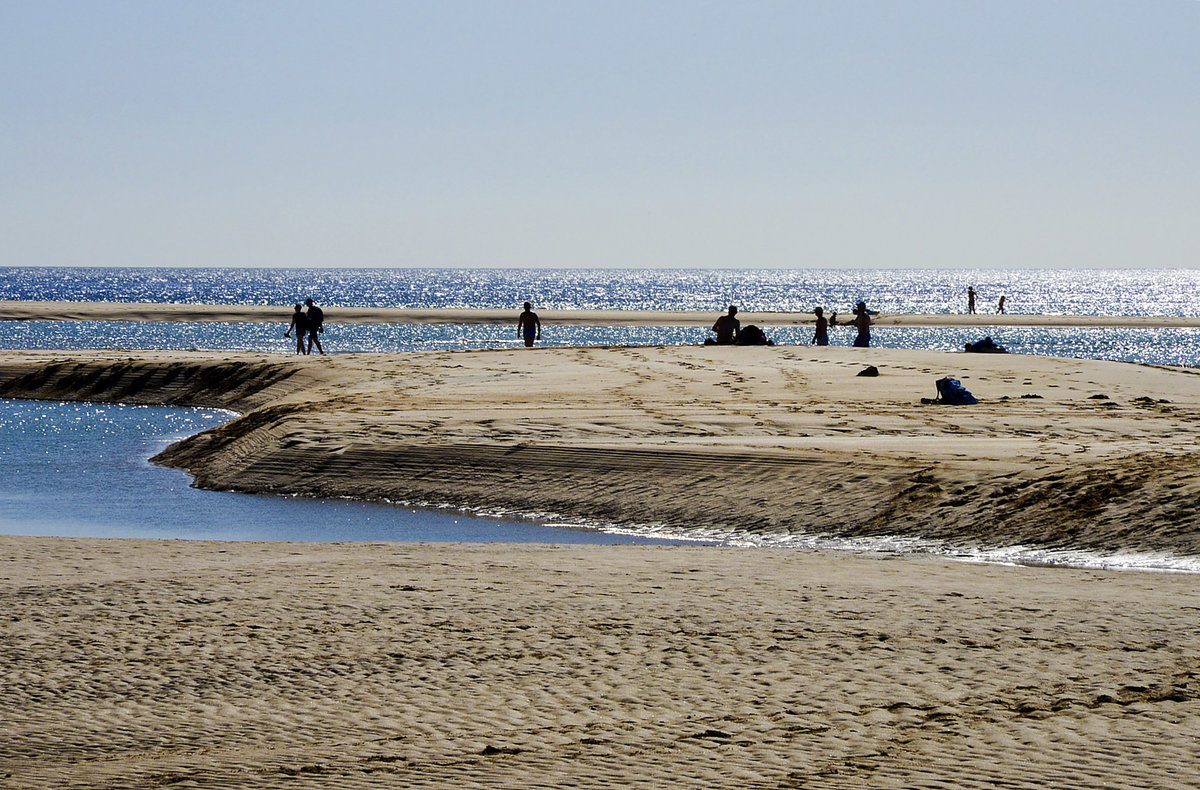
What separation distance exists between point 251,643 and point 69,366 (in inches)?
1000

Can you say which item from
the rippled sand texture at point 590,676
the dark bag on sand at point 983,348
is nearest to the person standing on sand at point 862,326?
the dark bag on sand at point 983,348

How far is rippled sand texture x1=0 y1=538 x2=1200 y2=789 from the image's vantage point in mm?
5398

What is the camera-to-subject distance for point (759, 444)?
15.6 metres

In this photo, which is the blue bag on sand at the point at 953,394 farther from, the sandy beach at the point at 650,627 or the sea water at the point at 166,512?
the sea water at the point at 166,512

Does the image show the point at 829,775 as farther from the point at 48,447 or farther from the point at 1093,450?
the point at 48,447

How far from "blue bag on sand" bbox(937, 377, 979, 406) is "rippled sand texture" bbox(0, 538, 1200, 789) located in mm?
9298

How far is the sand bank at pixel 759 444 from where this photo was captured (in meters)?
12.6

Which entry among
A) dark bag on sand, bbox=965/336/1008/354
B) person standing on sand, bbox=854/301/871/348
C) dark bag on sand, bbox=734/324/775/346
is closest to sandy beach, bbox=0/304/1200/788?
dark bag on sand, bbox=965/336/1008/354

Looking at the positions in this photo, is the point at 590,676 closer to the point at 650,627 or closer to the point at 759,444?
the point at 650,627

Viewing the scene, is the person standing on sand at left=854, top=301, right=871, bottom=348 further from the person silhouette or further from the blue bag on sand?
the blue bag on sand

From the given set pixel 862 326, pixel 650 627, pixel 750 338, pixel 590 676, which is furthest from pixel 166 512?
pixel 862 326

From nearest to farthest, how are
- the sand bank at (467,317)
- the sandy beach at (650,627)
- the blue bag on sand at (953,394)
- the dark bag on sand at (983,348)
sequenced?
1. the sandy beach at (650,627)
2. the blue bag on sand at (953,394)
3. the dark bag on sand at (983,348)
4. the sand bank at (467,317)

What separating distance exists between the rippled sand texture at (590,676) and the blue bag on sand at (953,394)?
9.30 meters

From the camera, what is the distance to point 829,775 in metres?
5.23
